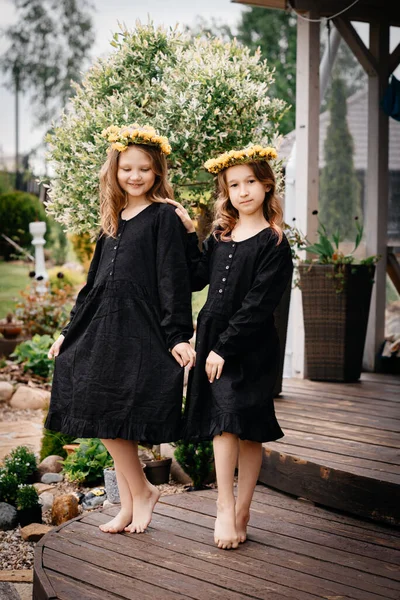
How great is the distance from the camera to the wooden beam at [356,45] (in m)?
5.68

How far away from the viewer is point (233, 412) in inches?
109

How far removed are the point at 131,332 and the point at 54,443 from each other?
7.00ft

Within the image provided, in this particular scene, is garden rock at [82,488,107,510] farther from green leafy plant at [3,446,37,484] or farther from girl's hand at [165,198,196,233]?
girl's hand at [165,198,196,233]

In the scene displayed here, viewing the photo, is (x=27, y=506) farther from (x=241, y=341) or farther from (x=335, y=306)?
(x=335, y=306)

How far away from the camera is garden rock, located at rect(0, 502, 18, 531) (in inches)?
148

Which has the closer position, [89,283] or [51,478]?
[89,283]

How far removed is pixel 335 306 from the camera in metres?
5.18

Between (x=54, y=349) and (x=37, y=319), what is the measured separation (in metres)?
4.97

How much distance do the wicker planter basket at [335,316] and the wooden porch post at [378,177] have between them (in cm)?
55

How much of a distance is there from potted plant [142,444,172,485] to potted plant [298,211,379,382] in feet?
5.38

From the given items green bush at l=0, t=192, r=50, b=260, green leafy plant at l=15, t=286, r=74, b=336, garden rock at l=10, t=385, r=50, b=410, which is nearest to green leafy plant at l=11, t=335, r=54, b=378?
garden rock at l=10, t=385, r=50, b=410

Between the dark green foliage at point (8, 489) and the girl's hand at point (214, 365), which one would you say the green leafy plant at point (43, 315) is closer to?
the dark green foliage at point (8, 489)

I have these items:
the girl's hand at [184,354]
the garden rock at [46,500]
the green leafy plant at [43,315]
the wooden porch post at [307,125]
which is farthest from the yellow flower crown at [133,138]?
the green leafy plant at [43,315]

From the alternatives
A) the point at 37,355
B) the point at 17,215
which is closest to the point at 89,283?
the point at 37,355
